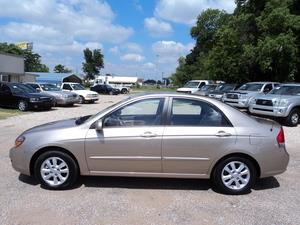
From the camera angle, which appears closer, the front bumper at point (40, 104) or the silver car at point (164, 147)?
the silver car at point (164, 147)

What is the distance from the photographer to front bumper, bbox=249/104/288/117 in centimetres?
1617

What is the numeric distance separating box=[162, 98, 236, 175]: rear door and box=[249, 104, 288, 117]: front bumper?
10955mm

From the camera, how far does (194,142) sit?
5.99 m

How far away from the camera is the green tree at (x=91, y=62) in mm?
110562

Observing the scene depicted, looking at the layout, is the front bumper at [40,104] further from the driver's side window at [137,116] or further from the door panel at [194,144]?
the door panel at [194,144]

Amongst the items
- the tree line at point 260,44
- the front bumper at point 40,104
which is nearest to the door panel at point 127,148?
the front bumper at point 40,104

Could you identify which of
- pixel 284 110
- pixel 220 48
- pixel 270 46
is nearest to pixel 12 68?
pixel 220 48

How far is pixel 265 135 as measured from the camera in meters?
6.11

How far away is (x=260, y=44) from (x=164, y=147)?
76.1 feet

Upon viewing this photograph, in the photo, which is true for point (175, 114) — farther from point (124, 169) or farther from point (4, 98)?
point (4, 98)

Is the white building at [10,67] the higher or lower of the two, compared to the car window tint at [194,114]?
higher

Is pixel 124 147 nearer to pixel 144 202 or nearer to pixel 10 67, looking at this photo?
pixel 144 202

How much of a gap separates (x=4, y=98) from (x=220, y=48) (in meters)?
19.7

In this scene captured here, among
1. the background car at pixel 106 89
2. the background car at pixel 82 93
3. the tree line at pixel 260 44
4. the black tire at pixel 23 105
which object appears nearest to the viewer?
the black tire at pixel 23 105
